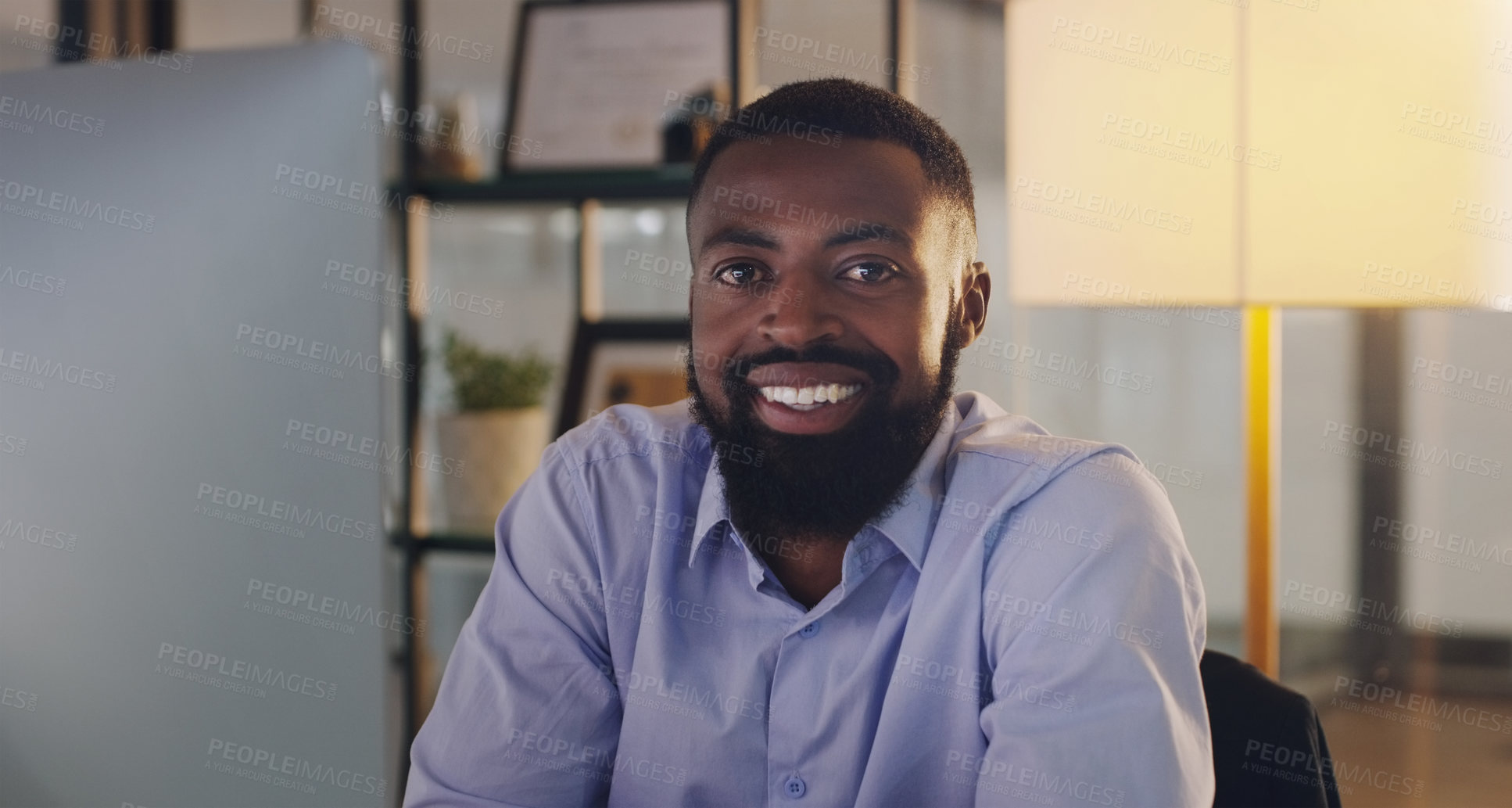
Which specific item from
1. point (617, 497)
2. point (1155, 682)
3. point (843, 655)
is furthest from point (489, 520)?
point (1155, 682)

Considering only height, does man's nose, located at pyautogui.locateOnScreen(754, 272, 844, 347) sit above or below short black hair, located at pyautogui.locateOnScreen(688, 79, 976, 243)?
below

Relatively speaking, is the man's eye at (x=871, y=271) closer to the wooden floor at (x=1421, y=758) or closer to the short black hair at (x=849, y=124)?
the short black hair at (x=849, y=124)

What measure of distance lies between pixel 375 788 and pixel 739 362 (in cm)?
58

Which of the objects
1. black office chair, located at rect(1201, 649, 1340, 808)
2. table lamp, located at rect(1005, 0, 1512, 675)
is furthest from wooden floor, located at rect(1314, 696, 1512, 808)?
black office chair, located at rect(1201, 649, 1340, 808)

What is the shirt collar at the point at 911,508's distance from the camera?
1.07m

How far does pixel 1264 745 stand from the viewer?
940mm

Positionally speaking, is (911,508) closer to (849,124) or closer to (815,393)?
(815,393)

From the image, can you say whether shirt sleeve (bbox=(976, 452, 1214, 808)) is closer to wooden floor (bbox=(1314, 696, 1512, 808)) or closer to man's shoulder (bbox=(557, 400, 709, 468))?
man's shoulder (bbox=(557, 400, 709, 468))

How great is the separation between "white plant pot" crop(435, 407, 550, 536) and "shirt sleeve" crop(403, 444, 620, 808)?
105 centimetres

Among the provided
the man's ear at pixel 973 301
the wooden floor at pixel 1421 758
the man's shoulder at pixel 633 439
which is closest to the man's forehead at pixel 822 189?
the man's ear at pixel 973 301

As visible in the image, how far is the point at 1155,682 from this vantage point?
2.87 ft

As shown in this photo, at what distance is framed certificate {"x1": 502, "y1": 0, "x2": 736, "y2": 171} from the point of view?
7.25ft

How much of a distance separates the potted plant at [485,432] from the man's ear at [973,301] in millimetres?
1184

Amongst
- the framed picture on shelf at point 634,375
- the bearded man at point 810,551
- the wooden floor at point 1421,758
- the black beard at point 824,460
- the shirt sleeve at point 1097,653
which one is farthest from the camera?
the wooden floor at point 1421,758
